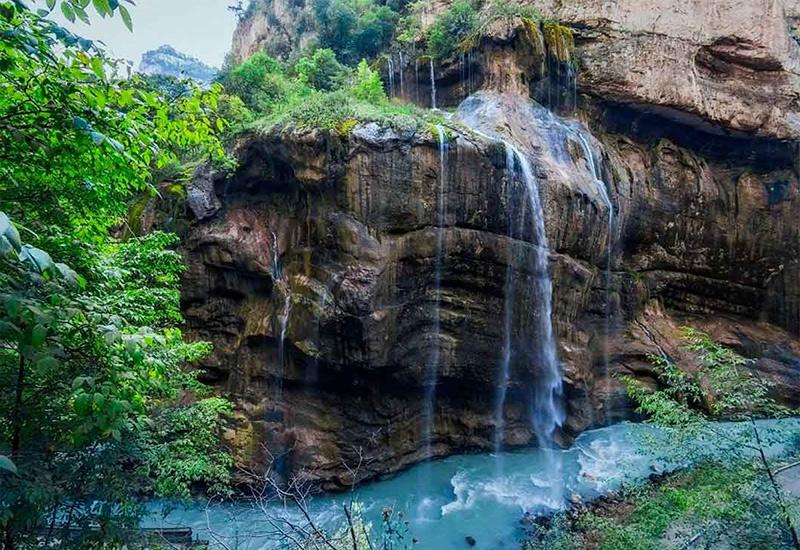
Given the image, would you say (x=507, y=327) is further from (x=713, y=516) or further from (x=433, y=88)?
(x=433, y=88)

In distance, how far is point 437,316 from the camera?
503 inches

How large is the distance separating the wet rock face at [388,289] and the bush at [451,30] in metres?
3.29

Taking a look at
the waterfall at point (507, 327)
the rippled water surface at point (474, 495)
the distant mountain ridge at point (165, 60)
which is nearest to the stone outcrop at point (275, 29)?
the waterfall at point (507, 327)

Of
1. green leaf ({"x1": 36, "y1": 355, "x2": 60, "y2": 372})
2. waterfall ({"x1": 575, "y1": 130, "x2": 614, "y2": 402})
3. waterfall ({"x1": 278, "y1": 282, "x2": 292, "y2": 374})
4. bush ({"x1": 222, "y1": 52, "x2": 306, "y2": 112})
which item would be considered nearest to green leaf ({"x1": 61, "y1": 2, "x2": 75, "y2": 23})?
green leaf ({"x1": 36, "y1": 355, "x2": 60, "y2": 372})

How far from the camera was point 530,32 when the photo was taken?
15914 mm

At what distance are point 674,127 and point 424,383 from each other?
13550 millimetres

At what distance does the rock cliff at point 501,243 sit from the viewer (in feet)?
39.2

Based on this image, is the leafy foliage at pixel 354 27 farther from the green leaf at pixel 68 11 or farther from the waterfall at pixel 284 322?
the green leaf at pixel 68 11

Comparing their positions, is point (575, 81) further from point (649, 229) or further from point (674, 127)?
point (649, 229)

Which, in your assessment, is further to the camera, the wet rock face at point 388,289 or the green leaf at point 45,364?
the wet rock face at point 388,289

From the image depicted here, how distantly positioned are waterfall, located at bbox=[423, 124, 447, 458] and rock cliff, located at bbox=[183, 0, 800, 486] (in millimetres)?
58

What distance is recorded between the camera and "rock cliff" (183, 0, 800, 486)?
12.0 m

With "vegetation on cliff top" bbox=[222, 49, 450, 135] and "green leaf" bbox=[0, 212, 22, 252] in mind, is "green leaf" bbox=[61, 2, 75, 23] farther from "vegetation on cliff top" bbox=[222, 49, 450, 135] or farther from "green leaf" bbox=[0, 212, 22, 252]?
"vegetation on cliff top" bbox=[222, 49, 450, 135]

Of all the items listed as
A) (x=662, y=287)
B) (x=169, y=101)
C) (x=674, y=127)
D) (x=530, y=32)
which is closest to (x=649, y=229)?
(x=662, y=287)
